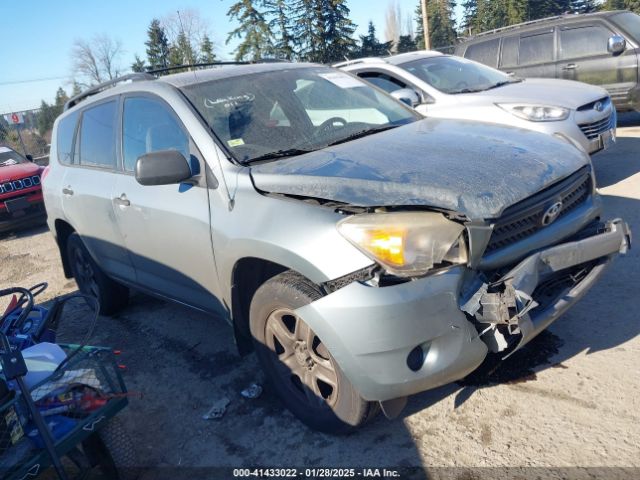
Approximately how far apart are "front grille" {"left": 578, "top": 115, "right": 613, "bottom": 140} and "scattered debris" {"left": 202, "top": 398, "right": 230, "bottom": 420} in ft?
15.9

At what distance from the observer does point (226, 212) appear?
289 centimetres

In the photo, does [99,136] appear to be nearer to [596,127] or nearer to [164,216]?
[164,216]

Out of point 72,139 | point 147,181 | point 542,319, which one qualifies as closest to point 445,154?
point 542,319

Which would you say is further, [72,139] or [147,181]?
[72,139]

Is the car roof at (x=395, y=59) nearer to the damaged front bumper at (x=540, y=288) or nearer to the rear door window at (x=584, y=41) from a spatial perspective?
the rear door window at (x=584, y=41)

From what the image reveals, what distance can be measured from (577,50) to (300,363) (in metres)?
8.73

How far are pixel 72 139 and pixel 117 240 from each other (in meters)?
1.33

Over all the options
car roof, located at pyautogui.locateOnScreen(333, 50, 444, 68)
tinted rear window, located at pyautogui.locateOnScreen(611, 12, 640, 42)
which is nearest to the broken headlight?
car roof, located at pyautogui.locateOnScreen(333, 50, 444, 68)

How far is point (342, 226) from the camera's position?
233 cm

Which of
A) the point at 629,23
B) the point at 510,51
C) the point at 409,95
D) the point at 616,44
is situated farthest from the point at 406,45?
the point at 409,95

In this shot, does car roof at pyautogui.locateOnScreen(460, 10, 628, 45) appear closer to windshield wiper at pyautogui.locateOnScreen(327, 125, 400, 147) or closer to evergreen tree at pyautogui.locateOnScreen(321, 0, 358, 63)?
windshield wiper at pyautogui.locateOnScreen(327, 125, 400, 147)

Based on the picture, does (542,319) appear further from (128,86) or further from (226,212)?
(128,86)

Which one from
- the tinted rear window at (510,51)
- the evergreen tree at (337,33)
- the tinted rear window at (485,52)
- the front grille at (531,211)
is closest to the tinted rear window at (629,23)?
the tinted rear window at (510,51)

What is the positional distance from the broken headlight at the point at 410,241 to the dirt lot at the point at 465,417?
0.93 metres
